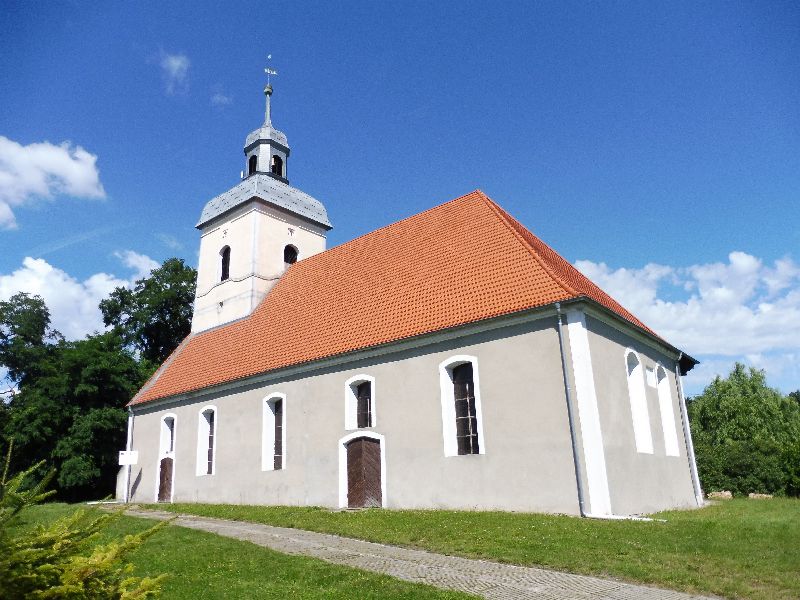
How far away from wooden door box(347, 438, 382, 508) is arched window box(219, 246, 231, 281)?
11.4m

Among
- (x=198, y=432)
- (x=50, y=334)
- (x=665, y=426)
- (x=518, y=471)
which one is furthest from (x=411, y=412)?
(x=50, y=334)

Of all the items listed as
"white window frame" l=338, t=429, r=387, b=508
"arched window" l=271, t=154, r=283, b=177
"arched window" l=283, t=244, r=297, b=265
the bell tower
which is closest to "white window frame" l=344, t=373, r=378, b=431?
"white window frame" l=338, t=429, r=387, b=508

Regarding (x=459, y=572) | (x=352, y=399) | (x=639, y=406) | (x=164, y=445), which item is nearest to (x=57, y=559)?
(x=459, y=572)

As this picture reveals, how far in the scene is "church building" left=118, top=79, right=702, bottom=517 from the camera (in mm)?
12406

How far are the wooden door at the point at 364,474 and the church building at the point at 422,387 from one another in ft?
0.12

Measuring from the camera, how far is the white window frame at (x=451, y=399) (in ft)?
43.8

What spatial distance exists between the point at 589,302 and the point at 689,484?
7.22 meters

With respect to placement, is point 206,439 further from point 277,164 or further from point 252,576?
point 252,576

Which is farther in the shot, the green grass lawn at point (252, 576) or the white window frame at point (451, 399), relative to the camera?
the white window frame at point (451, 399)

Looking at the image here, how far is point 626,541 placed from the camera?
28.3 ft

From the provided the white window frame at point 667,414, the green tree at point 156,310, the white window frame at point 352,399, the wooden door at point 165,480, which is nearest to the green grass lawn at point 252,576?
the white window frame at point 352,399

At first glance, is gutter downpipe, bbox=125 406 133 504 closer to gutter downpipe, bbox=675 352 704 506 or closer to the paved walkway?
the paved walkway

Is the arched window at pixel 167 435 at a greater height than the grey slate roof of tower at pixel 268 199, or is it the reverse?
the grey slate roof of tower at pixel 268 199

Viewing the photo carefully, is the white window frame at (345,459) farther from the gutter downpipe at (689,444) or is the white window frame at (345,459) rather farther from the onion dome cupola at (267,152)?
the onion dome cupola at (267,152)
